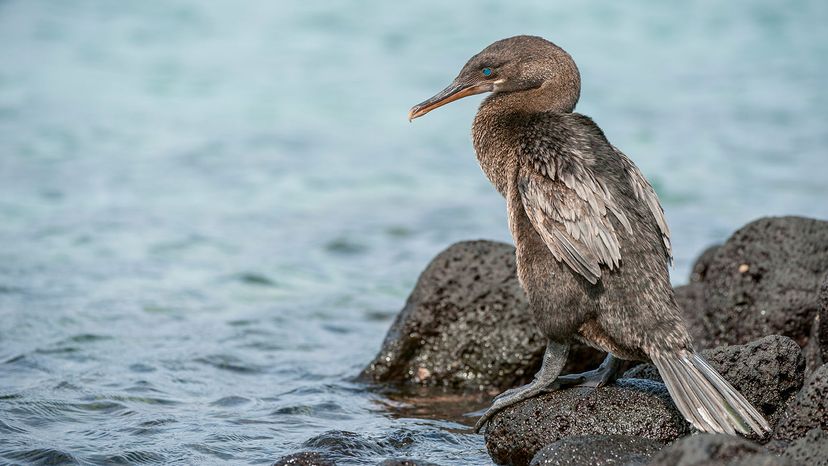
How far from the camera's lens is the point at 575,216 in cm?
542

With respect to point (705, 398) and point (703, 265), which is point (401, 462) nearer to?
point (705, 398)

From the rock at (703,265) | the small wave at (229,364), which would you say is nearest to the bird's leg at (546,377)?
the small wave at (229,364)

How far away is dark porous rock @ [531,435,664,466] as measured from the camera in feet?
16.4

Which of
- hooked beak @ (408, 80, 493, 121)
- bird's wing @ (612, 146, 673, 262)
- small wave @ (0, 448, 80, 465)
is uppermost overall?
hooked beak @ (408, 80, 493, 121)

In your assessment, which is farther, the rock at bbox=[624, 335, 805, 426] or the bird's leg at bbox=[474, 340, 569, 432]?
the bird's leg at bbox=[474, 340, 569, 432]

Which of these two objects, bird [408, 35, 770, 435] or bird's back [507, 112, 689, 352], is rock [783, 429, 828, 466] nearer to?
bird [408, 35, 770, 435]

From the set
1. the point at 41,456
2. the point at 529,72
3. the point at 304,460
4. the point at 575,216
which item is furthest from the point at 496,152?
the point at 41,456

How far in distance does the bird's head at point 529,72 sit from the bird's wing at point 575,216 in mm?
644

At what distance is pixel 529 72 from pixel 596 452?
212cm

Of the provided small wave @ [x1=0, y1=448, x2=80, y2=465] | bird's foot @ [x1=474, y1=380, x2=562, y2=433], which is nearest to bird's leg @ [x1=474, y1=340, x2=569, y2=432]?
bird's foot @ [x1=474, y1=380, x2=562, y2=433]

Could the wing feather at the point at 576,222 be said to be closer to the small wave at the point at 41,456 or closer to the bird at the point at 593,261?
the bird at the point at 593,261

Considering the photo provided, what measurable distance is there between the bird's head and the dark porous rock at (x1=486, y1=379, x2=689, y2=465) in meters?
1.57

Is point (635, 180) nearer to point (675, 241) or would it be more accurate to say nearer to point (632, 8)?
point (675, 241)

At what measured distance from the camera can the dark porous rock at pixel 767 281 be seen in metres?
7.02
